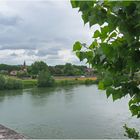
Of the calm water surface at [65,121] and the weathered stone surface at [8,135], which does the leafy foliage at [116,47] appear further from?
the weathered stone surface at [8,135]

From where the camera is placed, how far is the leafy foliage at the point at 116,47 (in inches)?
45.1

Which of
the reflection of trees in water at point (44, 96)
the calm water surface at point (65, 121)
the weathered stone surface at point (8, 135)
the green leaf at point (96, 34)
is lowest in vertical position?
the calm water surface at point (65, 121)

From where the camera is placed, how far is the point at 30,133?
16.9m

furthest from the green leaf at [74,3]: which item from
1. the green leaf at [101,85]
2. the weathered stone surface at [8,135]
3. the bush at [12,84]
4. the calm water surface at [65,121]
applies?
the bush at [12,84]

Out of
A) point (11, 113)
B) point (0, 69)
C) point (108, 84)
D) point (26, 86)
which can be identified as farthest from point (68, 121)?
point (0, 69)

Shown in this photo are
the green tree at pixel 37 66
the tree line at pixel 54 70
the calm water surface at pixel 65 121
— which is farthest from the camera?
the green tree at pixel 37 66

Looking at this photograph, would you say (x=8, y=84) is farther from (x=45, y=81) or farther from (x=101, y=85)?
(x=101, y=85)

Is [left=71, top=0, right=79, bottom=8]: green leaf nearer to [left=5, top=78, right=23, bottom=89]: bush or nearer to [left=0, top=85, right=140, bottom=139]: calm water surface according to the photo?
[left=0, top=85, right=140, bottom=139]: calm water surface

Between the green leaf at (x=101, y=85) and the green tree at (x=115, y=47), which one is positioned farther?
the green leaf at (x=101, y=85)

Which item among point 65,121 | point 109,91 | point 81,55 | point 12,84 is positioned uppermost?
point 81,55

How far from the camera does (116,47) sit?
1238mm

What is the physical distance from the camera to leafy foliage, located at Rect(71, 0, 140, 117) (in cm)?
115

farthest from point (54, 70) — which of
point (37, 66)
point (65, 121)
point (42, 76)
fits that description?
point (65, 121)

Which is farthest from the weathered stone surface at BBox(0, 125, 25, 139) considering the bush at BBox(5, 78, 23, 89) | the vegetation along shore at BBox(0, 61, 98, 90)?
the bush at BBox(5, 78, 23, 89)
